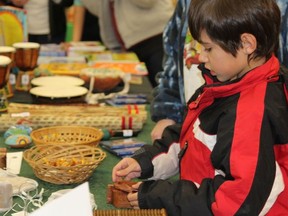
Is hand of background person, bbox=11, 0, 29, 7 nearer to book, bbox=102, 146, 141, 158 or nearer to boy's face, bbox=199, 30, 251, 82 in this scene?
book, bbox=102, 146, 141, 158

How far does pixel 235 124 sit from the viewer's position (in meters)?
1.14

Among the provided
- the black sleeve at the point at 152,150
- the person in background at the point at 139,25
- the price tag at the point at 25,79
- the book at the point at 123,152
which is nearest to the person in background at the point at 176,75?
the book at the point at 123,152

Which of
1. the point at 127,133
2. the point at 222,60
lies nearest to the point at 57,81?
the point at 127,133

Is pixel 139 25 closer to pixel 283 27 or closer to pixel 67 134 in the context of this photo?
pixel 67 134

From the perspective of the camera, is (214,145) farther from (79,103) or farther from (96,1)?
(96,1)

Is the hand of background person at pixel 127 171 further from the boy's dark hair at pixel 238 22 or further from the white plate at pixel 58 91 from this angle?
the white plate at pixel 58 91

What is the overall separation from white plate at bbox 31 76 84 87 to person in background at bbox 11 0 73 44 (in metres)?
1.14

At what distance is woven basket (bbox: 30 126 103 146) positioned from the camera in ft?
5.65

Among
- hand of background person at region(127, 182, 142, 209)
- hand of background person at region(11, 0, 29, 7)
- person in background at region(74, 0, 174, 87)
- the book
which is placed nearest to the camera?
hand of background person at region(127, 182, 142, 209)

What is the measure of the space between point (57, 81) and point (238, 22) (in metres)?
1.33

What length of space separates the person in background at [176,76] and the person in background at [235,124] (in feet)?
1.54

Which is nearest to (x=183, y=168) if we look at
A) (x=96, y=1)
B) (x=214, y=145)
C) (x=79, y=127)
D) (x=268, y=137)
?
(x=214, y=145)

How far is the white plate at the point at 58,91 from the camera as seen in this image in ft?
7.16

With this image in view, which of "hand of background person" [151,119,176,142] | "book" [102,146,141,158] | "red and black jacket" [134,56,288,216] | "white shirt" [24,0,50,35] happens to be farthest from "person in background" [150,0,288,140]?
"white shirt" [24,0,50,35]
